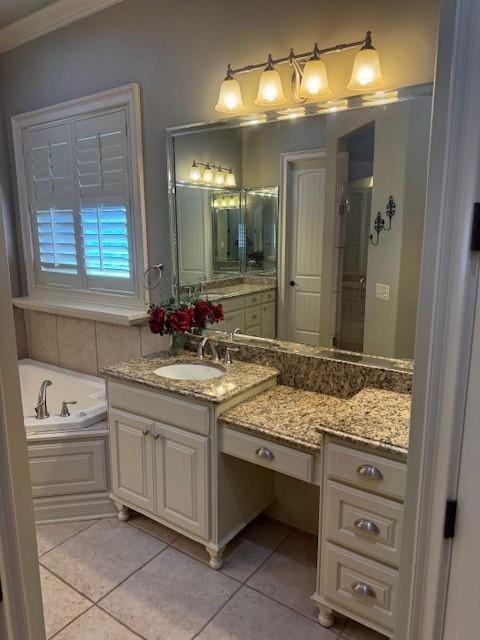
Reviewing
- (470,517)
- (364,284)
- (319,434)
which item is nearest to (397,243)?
(364,284)

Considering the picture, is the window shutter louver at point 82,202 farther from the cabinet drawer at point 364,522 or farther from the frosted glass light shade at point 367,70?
the cabinet drawer at point 364,522

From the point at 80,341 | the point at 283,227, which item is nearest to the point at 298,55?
the point at 283,227

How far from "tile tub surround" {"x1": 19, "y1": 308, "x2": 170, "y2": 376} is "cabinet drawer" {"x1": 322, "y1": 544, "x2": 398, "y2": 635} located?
5.17ft

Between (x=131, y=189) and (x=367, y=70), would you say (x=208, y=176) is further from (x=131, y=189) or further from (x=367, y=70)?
(x=367, y=70)

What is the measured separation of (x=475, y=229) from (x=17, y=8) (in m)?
3.24

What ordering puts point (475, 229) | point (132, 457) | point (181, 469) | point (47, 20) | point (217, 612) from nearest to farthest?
point (475, 229), point (217, 612), point (181, 469), point (132, 457), point (47, 20)

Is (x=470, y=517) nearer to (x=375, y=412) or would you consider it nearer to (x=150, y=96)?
(x=375, y=412)

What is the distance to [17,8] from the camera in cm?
280

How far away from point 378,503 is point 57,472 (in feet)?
6.02

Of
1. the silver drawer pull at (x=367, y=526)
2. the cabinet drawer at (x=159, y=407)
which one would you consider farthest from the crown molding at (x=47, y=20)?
the silver drawer pull at (x=367, y=526)

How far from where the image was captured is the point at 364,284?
79.4 inches

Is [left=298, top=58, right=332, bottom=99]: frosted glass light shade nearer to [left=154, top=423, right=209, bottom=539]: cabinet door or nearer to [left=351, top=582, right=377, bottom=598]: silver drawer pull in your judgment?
[left=154, top=423, right=209, bottom=539]: cabinet door

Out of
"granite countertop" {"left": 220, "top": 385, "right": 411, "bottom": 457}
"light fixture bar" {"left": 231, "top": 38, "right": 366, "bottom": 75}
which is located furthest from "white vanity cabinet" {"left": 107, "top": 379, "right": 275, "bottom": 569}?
"light fixture bar" {"left": 231, "top": 38, "right": 366, "bottom": 75}

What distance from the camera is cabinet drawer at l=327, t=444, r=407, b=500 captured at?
4.94ft
